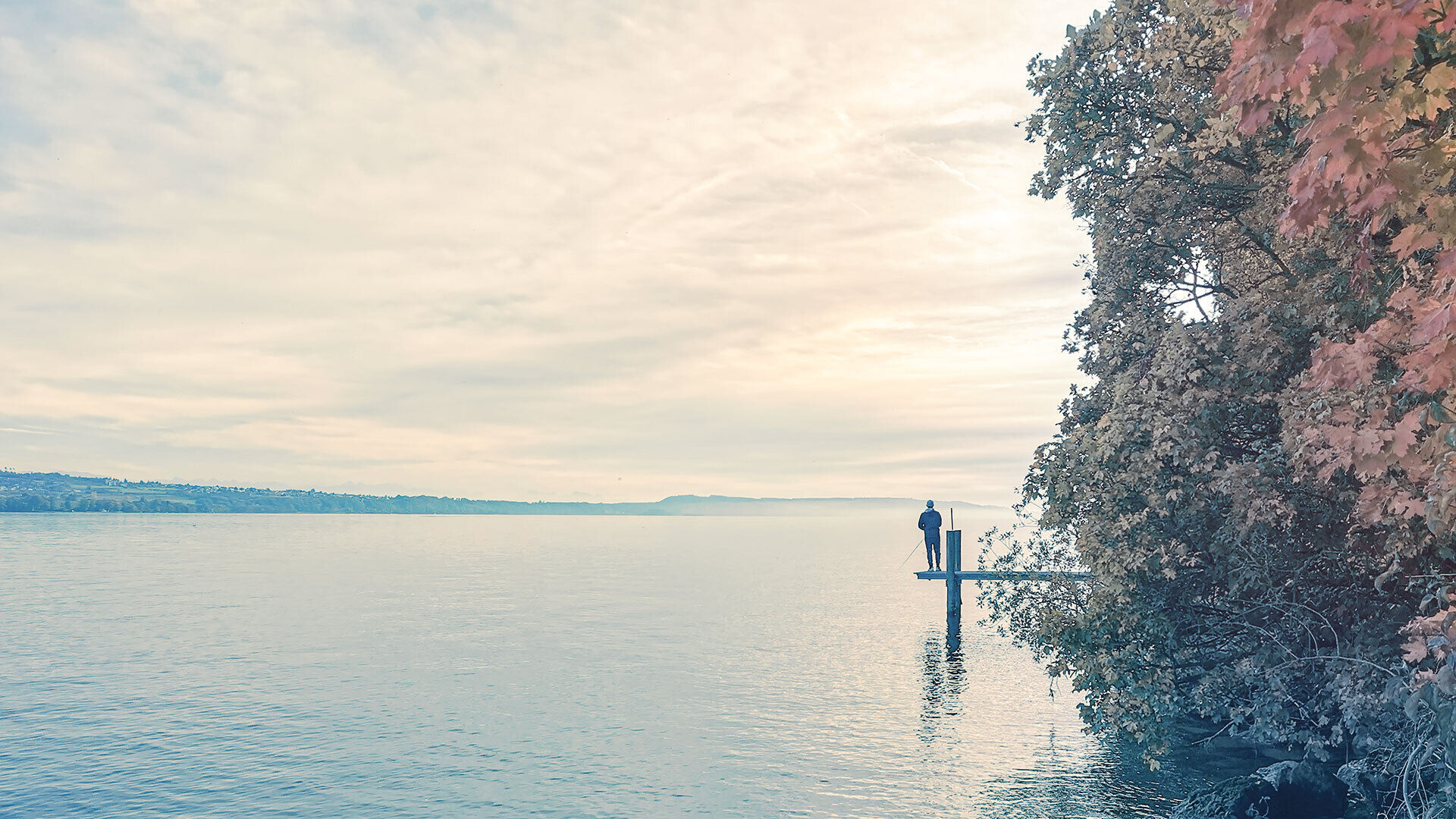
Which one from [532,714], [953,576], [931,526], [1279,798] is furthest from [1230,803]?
[931,526]

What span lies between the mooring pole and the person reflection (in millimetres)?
593

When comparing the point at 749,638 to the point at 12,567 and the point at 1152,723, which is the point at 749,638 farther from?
the point at 12,567

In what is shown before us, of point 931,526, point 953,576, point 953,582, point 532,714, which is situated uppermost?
point 931,526

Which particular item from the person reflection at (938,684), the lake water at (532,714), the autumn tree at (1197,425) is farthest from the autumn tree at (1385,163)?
the person reflection at (938,684)

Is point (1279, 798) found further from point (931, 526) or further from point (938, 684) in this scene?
point (931, 526)

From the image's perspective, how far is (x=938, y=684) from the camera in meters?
30.5

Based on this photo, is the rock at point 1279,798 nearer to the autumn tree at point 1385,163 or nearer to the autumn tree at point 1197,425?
the autumn tree at point 1197,425

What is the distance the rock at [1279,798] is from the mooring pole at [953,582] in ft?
59.5

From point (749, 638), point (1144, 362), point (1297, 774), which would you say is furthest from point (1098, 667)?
point (749, 638)

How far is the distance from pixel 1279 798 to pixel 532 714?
18.8m

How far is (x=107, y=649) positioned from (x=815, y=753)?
3200cm

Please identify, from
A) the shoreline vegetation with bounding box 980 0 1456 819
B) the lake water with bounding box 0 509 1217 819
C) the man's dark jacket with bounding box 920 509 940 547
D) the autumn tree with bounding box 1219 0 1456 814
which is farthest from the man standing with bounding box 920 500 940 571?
the autumn tree with bounding box 1219 0 1456 814

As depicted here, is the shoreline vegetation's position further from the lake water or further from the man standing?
the man standing

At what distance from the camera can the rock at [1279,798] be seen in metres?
15.7
